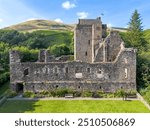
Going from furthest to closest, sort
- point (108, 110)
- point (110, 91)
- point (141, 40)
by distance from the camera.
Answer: point (141, 40), point (110, 91), point (108, 110)

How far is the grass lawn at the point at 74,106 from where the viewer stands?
37750mm

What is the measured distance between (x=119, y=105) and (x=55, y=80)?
35.3 feet

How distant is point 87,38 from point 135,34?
61.5 ft

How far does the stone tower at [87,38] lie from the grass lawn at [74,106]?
16.8 meters

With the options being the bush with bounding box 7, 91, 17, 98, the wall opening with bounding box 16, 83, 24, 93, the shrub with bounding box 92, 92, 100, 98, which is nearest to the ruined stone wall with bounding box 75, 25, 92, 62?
the wall opening with bounding box 16, 83, 24, 93

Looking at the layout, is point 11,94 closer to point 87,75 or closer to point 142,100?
point 87,75

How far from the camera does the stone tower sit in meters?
57.7

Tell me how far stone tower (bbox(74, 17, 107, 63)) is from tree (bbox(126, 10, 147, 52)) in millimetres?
14156

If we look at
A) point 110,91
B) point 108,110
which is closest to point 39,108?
point 108,110

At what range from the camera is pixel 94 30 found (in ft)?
189

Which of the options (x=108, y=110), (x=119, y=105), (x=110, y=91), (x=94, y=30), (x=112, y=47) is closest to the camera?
(x=108, y=110)

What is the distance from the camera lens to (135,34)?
240ft

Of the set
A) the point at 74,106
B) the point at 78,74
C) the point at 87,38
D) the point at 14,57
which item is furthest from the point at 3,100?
the point at 87,38

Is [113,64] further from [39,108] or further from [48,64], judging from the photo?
[39,108]
